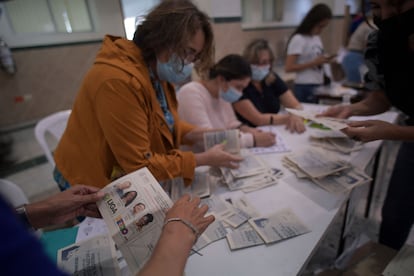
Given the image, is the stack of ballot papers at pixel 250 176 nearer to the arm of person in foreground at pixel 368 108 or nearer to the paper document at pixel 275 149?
the paper document at pixel 275 149

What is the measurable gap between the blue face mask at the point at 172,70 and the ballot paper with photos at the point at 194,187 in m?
0.45

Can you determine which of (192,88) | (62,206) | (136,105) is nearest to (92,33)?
(192,88)

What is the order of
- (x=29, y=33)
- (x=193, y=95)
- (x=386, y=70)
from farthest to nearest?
(x=29, y=33) → (x=193, y=95) → (x=386, y=70)

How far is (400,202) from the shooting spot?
1.30m

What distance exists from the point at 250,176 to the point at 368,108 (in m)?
0.72

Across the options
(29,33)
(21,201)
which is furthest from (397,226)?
(29,33)

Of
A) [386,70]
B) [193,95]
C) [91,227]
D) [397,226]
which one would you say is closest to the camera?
[91,227]

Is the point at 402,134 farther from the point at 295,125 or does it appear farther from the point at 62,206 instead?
the point at 62,206

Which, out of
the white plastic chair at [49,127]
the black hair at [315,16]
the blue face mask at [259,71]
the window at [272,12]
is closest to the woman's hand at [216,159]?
the blue face mask at [259,71]

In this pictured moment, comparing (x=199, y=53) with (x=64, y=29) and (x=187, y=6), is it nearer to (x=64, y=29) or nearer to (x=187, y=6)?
(x=187, y=6)

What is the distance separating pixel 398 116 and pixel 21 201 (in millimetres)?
2345

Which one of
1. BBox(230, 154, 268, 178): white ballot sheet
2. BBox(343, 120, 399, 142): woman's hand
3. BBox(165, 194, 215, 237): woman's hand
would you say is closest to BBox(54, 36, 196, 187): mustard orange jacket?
BBox(230, 154, 268, 178): white ballot sheet

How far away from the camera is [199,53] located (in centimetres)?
113

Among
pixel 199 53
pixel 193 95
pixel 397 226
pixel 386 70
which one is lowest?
pixel 397 226
